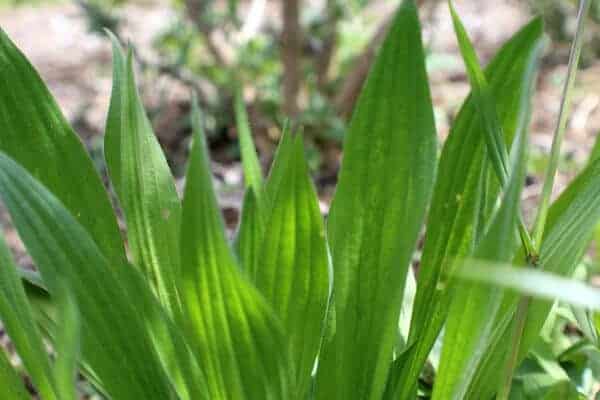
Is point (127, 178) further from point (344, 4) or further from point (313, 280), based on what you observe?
point (344, 4)

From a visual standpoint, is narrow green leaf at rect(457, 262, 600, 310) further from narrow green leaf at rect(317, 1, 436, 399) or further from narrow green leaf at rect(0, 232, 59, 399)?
narrow green leaf at rect(0, 232, 59, 399)

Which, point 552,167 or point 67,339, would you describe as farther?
point 552,167

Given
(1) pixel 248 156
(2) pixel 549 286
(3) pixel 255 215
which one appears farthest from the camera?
(1) pixel 248 156

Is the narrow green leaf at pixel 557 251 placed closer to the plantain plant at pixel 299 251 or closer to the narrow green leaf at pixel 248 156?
the plantain plant at pixel 299 251

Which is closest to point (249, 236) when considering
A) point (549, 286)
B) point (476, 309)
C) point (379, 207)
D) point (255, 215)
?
point (255, 215)

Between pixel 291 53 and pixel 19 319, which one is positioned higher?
pixel 291 53

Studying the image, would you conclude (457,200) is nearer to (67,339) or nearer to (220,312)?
(220,312)

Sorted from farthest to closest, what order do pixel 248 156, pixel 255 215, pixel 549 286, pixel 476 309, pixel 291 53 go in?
pixel 291 53 → pixel 248 156 → pixel 255 215 → pixel 476 309 → pixel 549 286

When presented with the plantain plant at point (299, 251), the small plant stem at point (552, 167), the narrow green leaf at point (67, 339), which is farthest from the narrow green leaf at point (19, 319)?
the small plant stem at point (552, 167)
